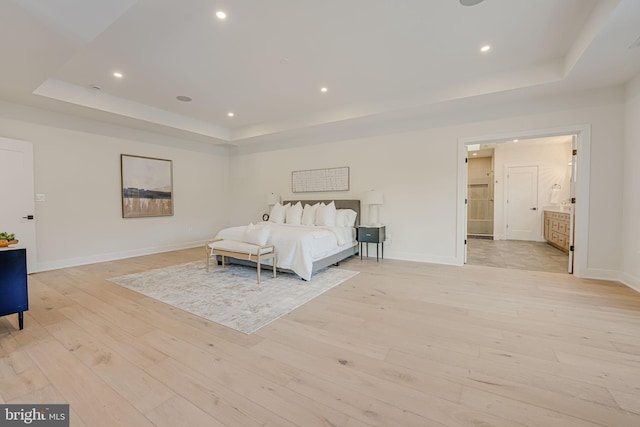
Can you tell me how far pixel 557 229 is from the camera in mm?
6148

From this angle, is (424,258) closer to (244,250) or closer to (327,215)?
(327,215)

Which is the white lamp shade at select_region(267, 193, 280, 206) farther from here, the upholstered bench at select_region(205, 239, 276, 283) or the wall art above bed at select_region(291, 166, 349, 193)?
the upholstered bench at select_region(205, 239, 276, 283)

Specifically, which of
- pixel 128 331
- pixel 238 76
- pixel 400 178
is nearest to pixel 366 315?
pixel 128 331

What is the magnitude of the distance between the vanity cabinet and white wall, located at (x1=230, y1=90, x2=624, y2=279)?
4.90 ft

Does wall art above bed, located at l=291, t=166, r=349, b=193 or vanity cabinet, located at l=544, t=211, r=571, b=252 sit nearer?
vanity cabinet, located at l=544, t=211, r=571, b=252

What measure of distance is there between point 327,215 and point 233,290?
8.22 feet

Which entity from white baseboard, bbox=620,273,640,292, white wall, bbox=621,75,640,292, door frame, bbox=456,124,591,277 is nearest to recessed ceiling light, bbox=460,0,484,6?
door frame, bbox=456,124,591,277

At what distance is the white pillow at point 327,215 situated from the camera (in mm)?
5309

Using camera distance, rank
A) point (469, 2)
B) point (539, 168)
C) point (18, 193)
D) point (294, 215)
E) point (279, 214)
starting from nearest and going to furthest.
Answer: point (469, 2), point (18, 193), point (294, 215), point (279, 214), point (539, 168)

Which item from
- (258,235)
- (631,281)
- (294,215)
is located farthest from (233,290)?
(631,281)

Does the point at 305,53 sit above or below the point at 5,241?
above

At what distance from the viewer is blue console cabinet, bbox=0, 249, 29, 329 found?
2.27m

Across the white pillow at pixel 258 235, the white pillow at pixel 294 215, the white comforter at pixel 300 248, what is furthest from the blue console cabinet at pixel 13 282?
the white pillow at pixel 294 215

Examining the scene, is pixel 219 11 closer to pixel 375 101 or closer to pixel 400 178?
pixel 375 101
